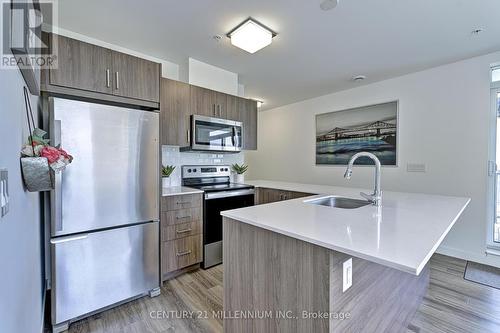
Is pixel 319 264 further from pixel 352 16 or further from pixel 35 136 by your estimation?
pixel 352 16

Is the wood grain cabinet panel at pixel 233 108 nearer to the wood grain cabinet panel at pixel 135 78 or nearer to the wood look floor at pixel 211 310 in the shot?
the wood grain cabinet panel at pixel 135 78

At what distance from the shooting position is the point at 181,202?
241cm

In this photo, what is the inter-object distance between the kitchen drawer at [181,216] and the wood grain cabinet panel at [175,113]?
794 millimetres

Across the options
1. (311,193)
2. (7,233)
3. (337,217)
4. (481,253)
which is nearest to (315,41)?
(311,193)

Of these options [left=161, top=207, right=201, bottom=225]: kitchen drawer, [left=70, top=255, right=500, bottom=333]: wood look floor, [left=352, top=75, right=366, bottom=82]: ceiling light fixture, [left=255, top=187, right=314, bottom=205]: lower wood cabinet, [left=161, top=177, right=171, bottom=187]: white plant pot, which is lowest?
[left=70, top=255, right=500, bottom=333]: wood look floor

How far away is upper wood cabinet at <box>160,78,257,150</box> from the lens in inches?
101

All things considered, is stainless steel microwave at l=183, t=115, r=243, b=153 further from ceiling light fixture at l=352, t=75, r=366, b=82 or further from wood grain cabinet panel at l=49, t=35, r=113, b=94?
ceiling light fixture at l=352, t=75, r=366, b=82

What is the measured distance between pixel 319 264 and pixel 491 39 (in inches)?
125

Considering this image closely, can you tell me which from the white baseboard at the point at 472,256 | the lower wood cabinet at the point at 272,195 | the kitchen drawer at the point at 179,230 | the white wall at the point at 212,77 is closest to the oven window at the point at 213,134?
the white wall at the point at 212,77

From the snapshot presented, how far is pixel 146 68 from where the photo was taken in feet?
6.81

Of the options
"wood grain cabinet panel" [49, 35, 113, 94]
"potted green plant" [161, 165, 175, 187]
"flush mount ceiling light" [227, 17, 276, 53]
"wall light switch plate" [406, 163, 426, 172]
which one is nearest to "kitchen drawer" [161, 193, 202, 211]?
"potted green plant" [161, 165, 175, 187]

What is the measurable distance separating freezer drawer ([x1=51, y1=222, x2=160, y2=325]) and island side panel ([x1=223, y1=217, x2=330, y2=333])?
3.17 ft

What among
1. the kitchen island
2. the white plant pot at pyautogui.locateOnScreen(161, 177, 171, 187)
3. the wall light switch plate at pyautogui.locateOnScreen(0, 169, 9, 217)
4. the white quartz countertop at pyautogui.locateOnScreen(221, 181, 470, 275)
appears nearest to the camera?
the wall light switch plate at pyautogui.locateOnScreen(0, 169, 9, 217)

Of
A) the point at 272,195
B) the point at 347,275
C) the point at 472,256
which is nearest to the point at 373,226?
the point at 347,275
